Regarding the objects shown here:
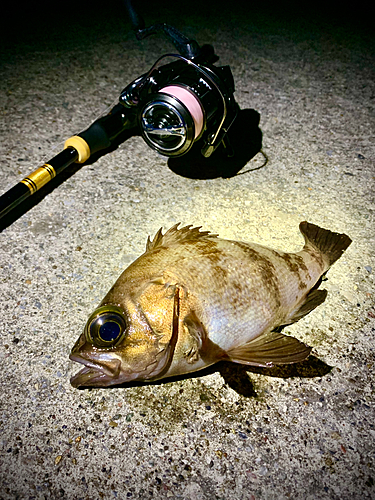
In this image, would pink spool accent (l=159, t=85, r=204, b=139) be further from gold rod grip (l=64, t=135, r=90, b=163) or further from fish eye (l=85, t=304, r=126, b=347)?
fish eye (l=85, t=304, r=126, b=347)

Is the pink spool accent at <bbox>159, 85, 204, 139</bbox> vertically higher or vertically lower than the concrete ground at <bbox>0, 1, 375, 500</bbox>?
higher

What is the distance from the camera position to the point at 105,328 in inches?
62.5

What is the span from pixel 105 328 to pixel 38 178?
4.59 ft

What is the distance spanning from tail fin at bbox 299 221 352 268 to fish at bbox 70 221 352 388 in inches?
9.7

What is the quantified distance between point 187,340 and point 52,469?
2.67ft

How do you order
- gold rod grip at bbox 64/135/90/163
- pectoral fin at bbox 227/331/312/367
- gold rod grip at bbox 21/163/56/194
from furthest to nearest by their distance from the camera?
gold rod grip at bbox 64/135/90/163
gold rod grip at bbox 21/163/56/194
pectoral fin at bbox 227/331/312/367

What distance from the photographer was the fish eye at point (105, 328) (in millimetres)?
1584

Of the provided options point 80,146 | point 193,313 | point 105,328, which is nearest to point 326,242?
point 193,313

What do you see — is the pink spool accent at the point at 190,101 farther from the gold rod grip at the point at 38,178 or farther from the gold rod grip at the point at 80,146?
the gold rod grip at the point at 38,178

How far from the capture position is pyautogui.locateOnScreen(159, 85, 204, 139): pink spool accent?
2351 mm

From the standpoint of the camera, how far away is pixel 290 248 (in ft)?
8.35

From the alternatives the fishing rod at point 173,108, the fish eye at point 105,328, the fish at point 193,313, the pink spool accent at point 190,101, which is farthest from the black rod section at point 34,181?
the fish eye at point 105,328

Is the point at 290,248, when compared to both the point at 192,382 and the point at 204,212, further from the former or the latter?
the point at 192,382

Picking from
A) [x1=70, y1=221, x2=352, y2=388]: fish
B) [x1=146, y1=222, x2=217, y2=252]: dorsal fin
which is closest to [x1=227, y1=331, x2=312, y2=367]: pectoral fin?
[x1=70, y1=221, x2=352, y2=388]: fish
